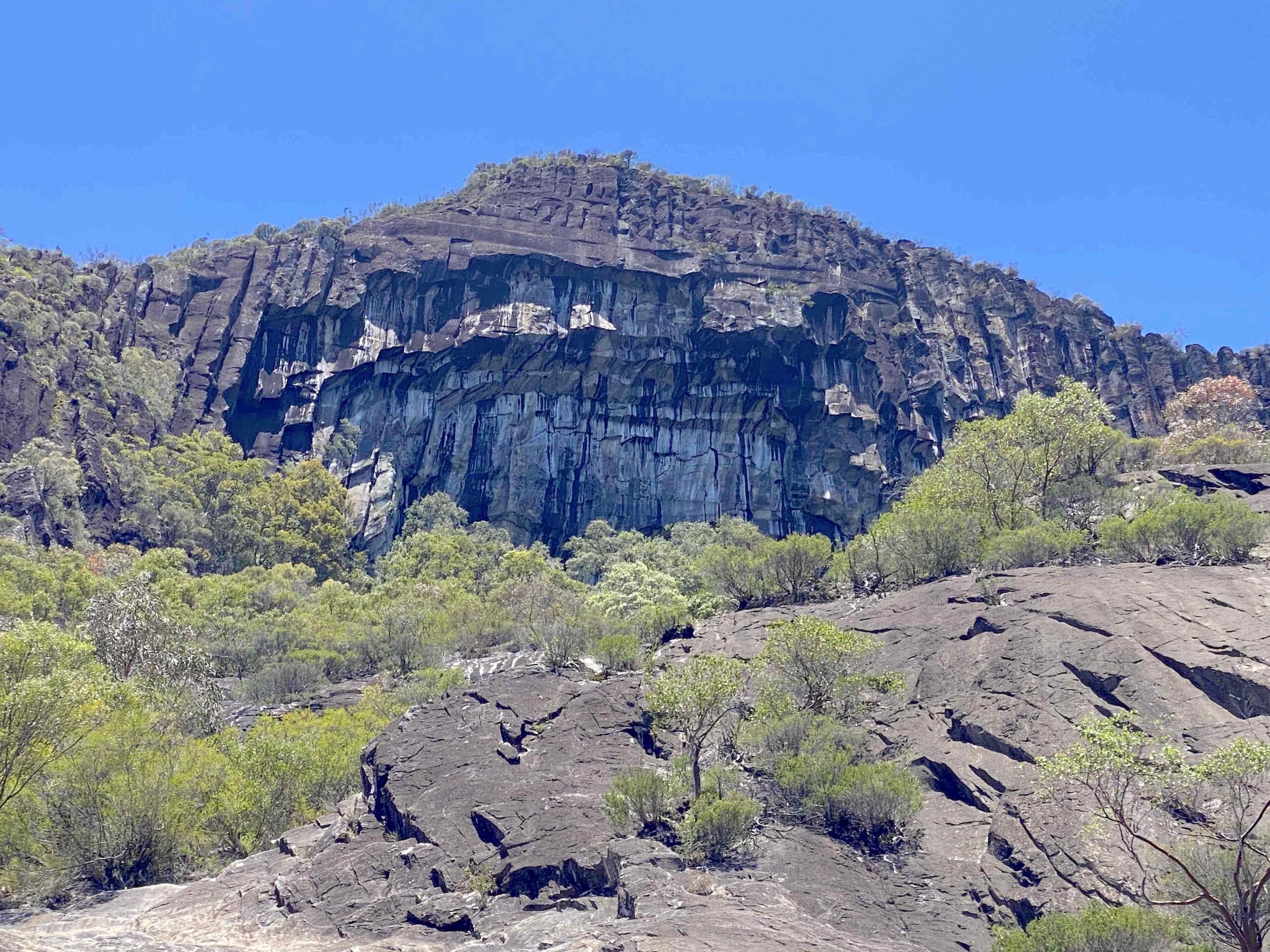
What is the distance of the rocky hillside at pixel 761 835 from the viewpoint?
1914 centimetres

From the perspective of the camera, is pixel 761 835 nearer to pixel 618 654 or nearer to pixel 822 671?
pixel 822 671

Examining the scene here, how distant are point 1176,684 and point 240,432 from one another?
71477 millimetres

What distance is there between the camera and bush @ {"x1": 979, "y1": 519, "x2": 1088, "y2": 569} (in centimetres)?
3372

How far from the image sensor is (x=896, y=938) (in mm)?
18453

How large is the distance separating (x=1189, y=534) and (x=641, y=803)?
1920 cm

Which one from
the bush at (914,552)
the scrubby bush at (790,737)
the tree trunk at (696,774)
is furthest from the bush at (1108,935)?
the bush at (914,552)

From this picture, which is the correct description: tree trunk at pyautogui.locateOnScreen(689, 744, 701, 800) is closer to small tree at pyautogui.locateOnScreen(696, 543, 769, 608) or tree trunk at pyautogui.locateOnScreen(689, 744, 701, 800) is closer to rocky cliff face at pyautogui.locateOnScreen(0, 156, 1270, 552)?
small tree at pyautogui.locateOnScreen(696, 543, 769, 608)

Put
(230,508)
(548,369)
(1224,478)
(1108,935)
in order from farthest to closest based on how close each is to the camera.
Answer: (548,369)
(230,508)
(1224,478)
(1108,935)

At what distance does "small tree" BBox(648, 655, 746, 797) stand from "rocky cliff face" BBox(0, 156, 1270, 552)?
182ft

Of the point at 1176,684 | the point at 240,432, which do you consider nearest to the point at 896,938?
the point at 1176,684

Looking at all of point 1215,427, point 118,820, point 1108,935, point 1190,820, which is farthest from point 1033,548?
point 1215,427

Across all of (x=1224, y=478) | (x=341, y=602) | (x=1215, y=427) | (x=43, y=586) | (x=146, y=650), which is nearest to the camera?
(x=146, y=650)

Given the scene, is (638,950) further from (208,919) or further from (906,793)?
(208,919)

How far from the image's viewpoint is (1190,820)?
1933 centimetres
